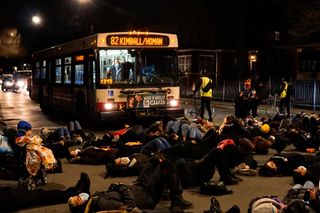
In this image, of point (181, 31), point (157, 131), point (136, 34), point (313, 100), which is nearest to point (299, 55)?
point (181, 31)

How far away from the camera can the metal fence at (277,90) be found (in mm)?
23875

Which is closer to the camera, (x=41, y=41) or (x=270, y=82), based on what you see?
(x=270, y=82)

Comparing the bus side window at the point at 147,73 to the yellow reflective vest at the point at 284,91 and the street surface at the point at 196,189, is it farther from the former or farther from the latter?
the yellow reflective vest at the point at 284,91

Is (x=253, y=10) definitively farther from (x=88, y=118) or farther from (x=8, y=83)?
(x=88, y=118)

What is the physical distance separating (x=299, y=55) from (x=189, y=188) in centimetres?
3507

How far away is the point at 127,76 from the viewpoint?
15180 mm

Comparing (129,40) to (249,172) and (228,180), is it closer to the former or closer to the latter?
(249,172)

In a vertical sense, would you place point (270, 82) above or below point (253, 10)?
below

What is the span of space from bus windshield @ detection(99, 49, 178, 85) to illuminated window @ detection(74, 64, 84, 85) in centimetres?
157

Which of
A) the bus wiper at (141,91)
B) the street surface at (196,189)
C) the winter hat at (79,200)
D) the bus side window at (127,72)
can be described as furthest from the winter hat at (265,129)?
the winter hat at (79,200)

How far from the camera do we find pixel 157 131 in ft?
34.4

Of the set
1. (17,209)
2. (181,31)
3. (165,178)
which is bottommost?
(17,209)

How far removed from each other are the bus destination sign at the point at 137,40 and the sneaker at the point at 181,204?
9068 mm

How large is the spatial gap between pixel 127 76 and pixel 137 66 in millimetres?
458
